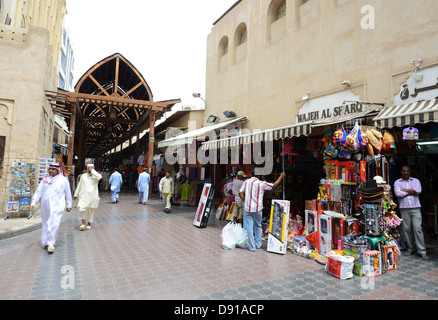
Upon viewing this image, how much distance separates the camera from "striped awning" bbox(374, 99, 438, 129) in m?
4.25

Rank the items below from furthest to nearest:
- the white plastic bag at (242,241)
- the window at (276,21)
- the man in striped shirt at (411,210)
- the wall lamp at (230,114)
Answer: the wall lamp at (230,114) → the window at (276,21) → the white plastic bag at (242,241) → the man in striped shirt at (411,210)

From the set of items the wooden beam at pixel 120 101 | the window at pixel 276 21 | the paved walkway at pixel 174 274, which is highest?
the window at pixel 276 21

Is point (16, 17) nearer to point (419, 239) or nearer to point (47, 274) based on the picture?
point (47, 274)

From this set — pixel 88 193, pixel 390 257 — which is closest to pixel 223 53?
pixel 88 193

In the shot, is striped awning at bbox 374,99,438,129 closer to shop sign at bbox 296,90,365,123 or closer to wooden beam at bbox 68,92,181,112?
shop sign at bbox 296,90,365,123

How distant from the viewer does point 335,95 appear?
7832mm

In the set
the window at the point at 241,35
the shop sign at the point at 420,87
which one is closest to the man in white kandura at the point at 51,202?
the shop sign at the point at 420,87

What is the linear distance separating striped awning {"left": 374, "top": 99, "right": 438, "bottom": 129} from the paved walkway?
251 centimetres

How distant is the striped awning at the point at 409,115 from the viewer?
4246 mm

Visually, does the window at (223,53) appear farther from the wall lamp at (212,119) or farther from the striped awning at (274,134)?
the striped awning at (274,134)

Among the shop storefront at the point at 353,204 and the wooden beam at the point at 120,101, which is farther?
the wooden beam at the point at 120,101

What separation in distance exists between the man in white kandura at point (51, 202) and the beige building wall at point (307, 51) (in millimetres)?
7393

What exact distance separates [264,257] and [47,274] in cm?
364

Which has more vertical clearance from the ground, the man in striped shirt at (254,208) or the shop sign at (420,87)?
the shop sign at (420,87)
